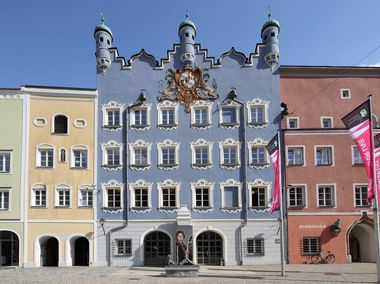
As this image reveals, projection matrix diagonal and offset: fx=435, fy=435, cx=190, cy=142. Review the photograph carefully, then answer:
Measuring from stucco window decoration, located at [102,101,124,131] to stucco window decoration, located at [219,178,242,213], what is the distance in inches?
381

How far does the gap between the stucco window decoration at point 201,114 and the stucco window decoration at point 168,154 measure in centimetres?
230

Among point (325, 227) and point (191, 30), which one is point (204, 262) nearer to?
point (325, 227)

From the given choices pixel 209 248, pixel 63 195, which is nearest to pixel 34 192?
pixel 63 195

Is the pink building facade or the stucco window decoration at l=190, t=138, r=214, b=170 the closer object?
the pink building facade

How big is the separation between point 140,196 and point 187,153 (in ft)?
16.8

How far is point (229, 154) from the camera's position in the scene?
35375 millimetres

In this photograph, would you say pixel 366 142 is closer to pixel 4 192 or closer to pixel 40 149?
pixel 40 149

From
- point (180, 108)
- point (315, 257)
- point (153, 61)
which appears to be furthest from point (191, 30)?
point (315, 257)

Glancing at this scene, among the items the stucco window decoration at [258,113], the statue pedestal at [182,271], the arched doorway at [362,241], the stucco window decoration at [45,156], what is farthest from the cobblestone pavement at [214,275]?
the stucco window decoration at [258,113]

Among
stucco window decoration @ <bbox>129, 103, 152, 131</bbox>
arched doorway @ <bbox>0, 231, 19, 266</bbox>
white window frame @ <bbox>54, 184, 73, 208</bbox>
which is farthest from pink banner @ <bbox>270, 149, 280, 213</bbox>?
arched doorway @ <bbox>0, 231, 19, 266</bbox>

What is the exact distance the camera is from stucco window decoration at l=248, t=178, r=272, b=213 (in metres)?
34.7

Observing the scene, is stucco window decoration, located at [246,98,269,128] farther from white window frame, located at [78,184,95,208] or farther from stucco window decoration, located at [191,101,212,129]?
white window frame, located at [78,184,95,208]

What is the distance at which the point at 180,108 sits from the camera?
35875mm

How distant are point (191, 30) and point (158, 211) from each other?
607 inches
